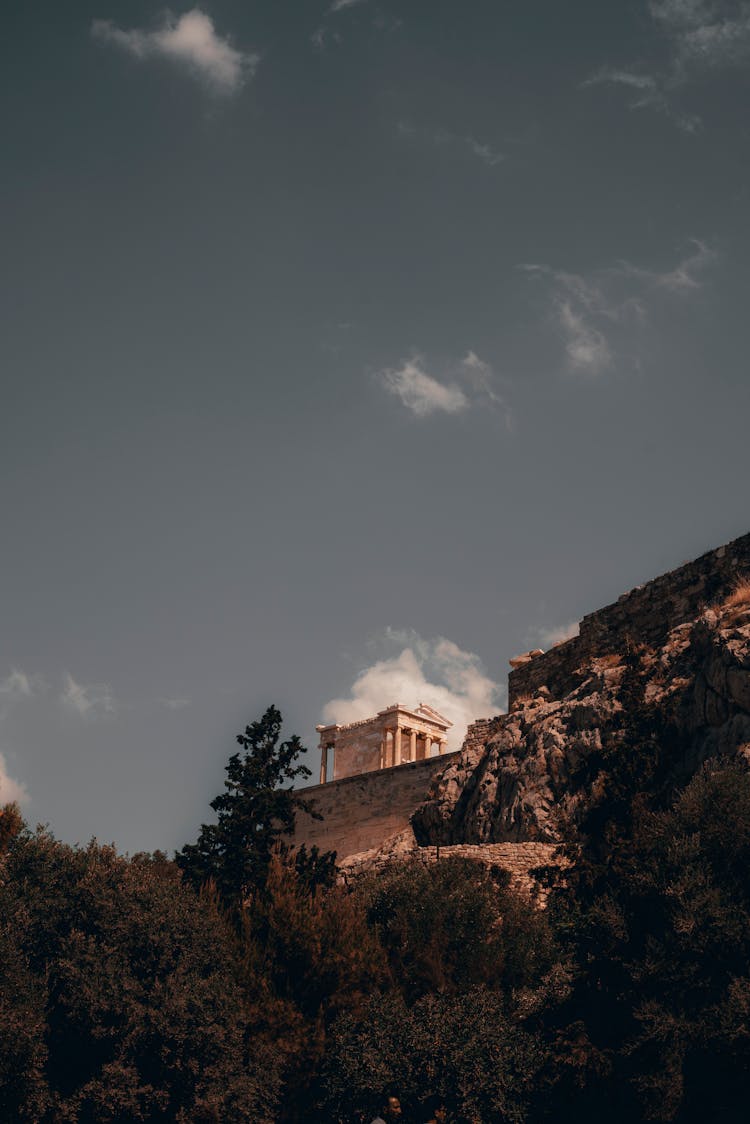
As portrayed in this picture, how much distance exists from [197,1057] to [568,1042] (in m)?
8.62

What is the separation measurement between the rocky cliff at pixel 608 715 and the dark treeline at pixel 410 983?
3.84ft

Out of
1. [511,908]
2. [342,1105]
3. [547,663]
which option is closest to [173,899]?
[342,1105]

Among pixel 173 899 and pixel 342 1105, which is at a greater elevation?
pixel 173 899

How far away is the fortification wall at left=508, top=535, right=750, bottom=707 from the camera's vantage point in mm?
36594

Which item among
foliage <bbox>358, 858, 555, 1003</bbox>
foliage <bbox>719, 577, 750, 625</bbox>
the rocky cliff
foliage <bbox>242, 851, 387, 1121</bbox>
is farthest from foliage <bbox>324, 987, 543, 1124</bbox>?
foliage <bbox>719, 577, 750, 625</bbox>

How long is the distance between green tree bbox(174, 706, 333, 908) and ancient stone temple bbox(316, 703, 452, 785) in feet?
65.2

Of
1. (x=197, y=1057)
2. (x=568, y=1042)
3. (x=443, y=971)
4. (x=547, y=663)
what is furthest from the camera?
(x=547, y=663)

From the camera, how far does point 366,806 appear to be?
5128cm

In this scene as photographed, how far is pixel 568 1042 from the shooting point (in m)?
24.3

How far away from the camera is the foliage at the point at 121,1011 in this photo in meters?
25.4

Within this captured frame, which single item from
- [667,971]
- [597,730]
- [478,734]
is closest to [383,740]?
[478,734]

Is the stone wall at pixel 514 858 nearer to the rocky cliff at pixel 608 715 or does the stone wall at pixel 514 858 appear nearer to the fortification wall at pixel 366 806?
the rocky cliff at pixel 608 715

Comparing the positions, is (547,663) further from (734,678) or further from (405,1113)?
(405,1113)

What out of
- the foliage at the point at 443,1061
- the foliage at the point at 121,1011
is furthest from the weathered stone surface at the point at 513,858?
the foliage at the point at 121,1011
